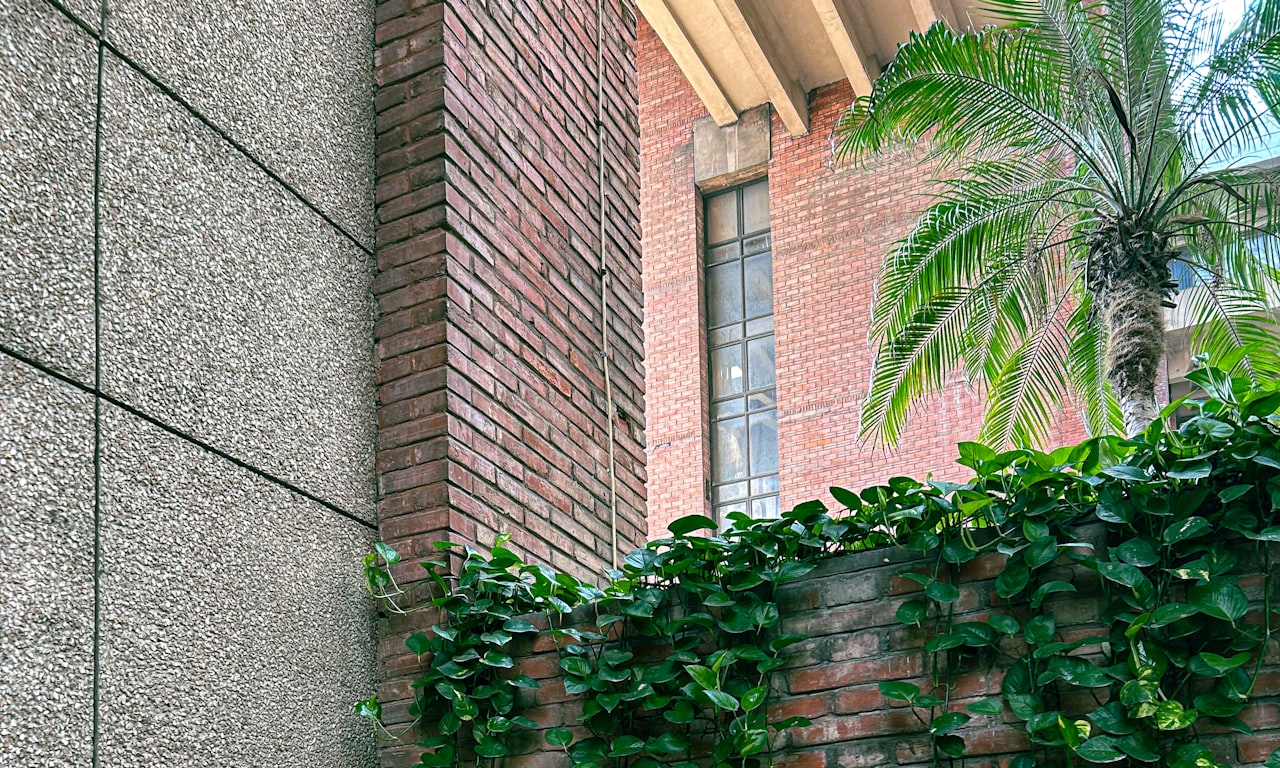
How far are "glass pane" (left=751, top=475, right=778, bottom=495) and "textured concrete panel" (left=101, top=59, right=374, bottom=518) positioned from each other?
13511 millimetres

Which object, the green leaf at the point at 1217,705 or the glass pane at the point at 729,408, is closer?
the green leaf at the point at 1217,705

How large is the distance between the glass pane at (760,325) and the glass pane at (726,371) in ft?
0.89

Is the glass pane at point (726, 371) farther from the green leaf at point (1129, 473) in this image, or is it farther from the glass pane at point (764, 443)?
the green leaf at point (1129, 473)

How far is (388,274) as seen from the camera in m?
4.54

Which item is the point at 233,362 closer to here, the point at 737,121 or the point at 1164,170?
the point at 1164,170

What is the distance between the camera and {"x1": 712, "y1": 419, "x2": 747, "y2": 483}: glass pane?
1806 centimetres

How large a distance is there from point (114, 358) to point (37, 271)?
0.98 feet

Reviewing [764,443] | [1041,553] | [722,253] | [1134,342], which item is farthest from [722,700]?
[722,253]

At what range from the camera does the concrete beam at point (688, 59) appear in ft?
56.3

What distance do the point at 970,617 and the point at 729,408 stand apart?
1482 cm

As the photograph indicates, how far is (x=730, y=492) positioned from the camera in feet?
59.1

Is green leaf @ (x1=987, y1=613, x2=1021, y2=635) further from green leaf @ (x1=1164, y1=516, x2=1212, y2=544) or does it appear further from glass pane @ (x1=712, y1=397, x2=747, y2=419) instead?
glass pane @ (x1=712, y1=397, x2=747, y2=419)

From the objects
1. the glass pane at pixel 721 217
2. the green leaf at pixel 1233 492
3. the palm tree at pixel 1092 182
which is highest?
the glass pane at pixel 721 217

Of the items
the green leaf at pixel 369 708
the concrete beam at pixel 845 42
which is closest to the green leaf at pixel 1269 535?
the green leaf at pixel 369 708
